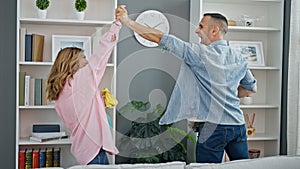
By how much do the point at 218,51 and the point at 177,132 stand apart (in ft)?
4.06

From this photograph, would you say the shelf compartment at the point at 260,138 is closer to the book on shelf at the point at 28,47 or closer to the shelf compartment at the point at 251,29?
the shelf compartment at the point at 251,29

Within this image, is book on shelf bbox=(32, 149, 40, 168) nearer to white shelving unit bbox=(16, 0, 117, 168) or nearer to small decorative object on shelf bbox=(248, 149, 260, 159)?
white shelving unit bbox=(16, 0, 117, 168)

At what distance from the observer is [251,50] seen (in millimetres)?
4828

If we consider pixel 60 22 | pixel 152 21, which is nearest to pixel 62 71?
pixel 60 22

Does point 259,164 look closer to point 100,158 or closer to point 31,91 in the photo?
point 100,158

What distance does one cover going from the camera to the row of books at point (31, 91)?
14.1ft

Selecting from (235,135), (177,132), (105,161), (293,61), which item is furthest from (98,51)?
(293,61)

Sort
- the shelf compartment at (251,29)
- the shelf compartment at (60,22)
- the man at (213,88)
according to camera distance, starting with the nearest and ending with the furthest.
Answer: the man at (213,88) < the shelf compartment at (60,22) < the shelf compartment at (251,29)

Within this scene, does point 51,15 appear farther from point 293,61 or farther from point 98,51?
point 293,61

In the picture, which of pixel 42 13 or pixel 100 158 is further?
pixel 42 13

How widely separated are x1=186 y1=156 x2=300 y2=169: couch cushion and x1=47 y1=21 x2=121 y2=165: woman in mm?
986

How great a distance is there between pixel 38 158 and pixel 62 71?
1.17 m

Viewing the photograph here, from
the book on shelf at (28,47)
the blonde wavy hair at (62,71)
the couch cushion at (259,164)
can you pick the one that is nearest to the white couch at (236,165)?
the couch cushion at (259,164)

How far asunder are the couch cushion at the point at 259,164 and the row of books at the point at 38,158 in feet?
6.80
